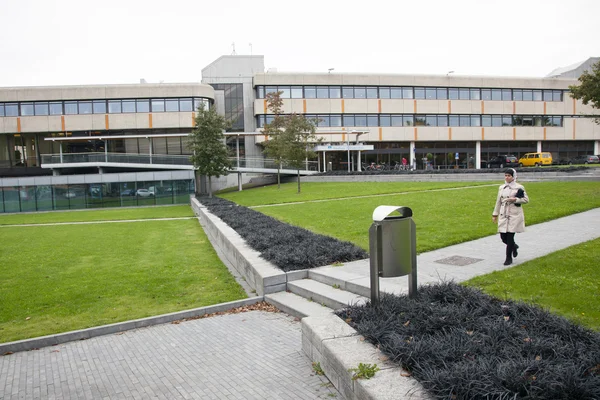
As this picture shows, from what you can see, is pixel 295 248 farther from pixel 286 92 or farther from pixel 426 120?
pixel 426 120

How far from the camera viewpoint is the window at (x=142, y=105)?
159ft

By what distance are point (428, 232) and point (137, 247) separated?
9.39m

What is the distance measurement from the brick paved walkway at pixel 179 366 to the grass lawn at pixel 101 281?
124cm

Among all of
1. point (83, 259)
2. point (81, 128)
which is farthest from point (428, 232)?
point (81, 128)

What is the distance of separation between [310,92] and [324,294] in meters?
47.2

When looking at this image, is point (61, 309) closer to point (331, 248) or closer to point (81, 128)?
point (331, 248)

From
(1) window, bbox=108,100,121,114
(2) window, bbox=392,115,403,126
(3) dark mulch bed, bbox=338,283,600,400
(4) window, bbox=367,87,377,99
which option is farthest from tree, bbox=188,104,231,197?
(3) dark mulch bed, bbox=338,283,600,400

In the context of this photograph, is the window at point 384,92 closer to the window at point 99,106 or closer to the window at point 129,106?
the window at point 129,106

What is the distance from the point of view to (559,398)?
9.81ft

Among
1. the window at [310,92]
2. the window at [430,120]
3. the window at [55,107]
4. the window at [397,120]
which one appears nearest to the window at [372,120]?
the window at [397,120]

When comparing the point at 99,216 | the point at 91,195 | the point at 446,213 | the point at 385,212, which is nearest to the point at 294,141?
the point at 99,216

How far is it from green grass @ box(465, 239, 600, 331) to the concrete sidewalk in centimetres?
38

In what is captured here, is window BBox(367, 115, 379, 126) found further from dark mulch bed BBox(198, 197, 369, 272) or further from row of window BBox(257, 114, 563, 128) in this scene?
dark mulch bed BBox(198, 197, 369, 272)

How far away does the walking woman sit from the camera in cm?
800
